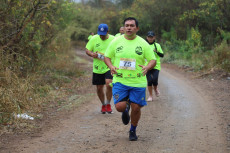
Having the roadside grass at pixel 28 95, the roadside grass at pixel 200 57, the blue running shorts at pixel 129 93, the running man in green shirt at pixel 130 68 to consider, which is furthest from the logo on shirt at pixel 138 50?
the roadside grass at pixel 200 57

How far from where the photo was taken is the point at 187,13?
81.1 feet

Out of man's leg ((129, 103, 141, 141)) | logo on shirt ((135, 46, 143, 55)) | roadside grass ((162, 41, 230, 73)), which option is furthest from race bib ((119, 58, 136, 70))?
roadside grass ((162, 41, 230, 73))

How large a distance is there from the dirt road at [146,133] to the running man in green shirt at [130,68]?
0.68 metres

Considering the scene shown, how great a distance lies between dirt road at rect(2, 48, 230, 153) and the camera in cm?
561

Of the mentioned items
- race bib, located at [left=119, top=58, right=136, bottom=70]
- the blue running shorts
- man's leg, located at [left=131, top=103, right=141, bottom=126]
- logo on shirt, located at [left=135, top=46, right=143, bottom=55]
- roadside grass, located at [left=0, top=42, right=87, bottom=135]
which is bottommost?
roadside grass, located at [left=0, top=42, right=87, bottom=135]

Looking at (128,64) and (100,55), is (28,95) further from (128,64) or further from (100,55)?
(128,64)

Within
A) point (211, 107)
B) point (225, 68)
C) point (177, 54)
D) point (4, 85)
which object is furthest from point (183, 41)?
point (4, 85)

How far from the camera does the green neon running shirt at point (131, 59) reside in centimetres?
582

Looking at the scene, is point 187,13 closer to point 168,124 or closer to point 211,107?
point 211,107

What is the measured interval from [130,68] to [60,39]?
14.1 m

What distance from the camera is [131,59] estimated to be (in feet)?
19.1

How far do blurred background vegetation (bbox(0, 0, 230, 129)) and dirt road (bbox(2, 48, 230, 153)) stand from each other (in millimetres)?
1441

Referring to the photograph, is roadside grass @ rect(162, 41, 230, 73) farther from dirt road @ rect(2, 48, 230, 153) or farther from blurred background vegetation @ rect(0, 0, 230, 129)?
dirt road @ rect(2, 48, 230, 153)

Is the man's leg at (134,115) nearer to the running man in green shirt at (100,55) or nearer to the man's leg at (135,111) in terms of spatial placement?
the man's leg at (135,111)
